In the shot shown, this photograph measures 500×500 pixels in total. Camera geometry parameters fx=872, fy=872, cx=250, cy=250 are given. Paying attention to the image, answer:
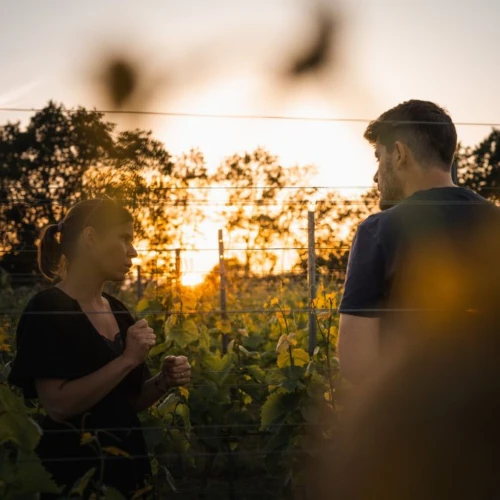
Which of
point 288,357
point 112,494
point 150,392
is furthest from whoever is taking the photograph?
point 288,357

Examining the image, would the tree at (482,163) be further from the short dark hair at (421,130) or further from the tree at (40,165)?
the short dark hair at (421,130)

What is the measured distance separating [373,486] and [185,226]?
5.87 metres

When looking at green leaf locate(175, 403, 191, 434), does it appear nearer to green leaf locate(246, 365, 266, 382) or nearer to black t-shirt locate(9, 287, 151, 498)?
green leaf locate(246, 365, 266, 382)

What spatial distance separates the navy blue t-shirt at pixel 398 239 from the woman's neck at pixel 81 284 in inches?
32.2

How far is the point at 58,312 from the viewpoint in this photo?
7.25 feet

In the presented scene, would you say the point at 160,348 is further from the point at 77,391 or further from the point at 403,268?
the point at 403,268

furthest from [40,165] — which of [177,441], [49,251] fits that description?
[49,251]

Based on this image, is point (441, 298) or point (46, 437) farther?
point (46, 437)

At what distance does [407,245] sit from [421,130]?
0.31m

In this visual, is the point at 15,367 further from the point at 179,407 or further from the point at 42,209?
the point at 42,209

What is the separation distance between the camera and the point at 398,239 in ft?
5.93

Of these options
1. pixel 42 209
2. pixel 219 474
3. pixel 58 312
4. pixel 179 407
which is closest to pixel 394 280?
pixel 58 312

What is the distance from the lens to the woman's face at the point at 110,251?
7.80ft

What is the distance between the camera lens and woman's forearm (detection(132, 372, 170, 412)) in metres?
2.48
